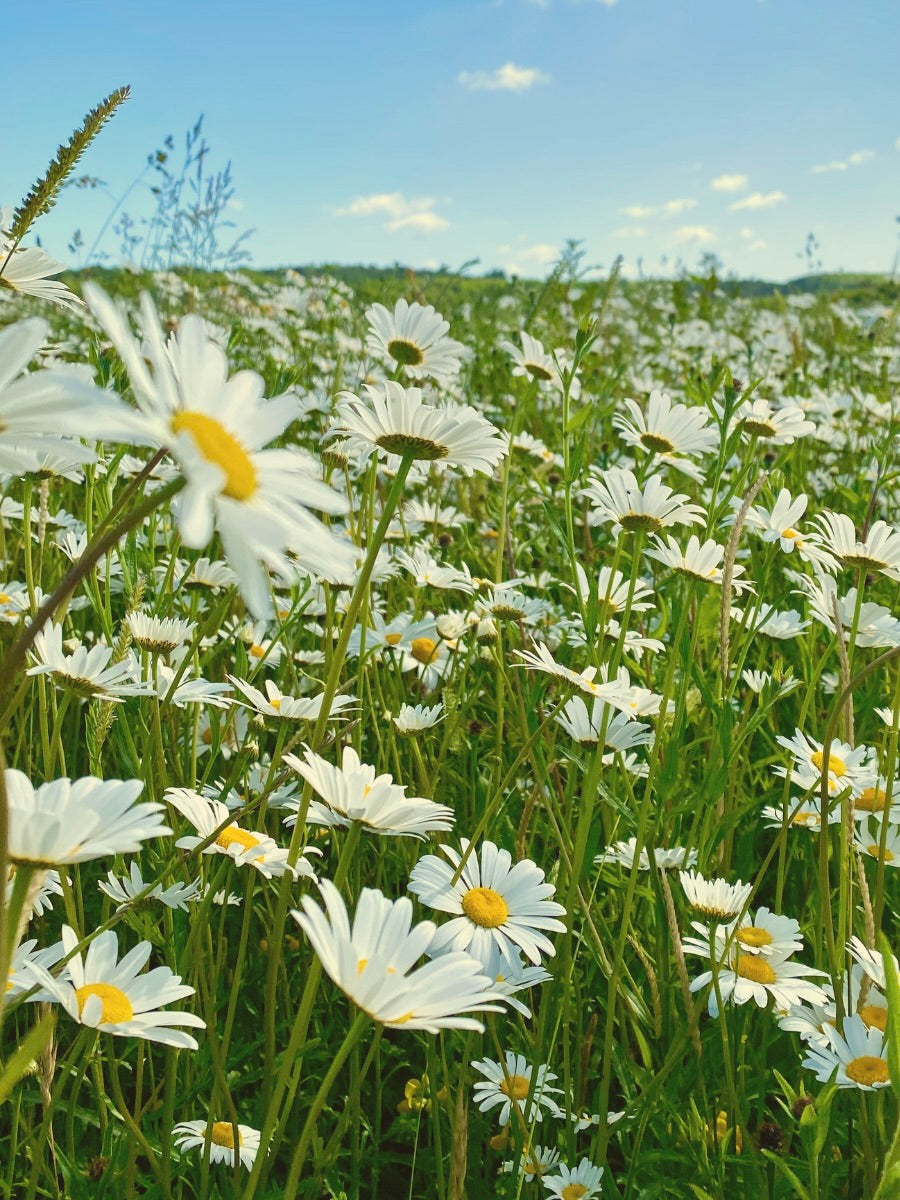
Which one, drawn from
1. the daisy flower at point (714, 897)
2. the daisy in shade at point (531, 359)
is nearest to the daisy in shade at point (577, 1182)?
the daisy flower at point (714, 897)

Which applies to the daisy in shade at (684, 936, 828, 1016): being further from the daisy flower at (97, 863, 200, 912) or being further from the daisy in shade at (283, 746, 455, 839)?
the daisy flower at (97, 863, 200, 912)

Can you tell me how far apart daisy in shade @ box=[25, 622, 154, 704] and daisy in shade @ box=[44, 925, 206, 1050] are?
0.34 meters

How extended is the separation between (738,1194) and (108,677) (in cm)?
103

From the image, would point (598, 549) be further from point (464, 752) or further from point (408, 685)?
point (464, 752)

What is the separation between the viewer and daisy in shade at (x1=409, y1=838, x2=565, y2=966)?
1181 mm

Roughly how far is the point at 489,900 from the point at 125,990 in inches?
18.6

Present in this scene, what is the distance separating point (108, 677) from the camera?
1250mm

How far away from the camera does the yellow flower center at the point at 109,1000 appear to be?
0.86m

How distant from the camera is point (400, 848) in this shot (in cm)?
177

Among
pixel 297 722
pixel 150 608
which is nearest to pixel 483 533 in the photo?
pixel 150 608

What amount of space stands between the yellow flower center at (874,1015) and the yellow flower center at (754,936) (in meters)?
0.15

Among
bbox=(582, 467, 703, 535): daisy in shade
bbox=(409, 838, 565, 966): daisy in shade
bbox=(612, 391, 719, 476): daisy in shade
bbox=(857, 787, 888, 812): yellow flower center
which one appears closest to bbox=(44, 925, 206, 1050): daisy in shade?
bbox=(409, 838, 565, 966): daisy in shade

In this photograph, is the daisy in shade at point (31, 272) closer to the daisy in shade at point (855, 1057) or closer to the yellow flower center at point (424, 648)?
the yellow flower center at point (424, 648)

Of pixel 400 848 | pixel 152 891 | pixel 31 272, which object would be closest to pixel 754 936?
pixel 400 848
